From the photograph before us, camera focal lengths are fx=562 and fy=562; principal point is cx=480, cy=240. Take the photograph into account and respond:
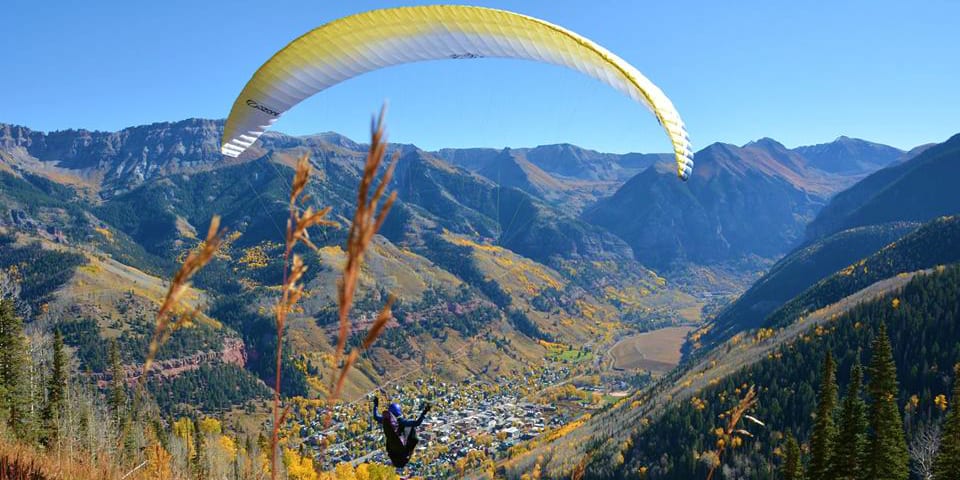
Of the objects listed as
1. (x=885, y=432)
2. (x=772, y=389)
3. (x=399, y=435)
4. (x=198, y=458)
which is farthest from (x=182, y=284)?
(x=772, y=389)

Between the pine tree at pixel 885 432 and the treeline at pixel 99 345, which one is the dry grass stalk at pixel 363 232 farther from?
the treeline at pixel 99 345

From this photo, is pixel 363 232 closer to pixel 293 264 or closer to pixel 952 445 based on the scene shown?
pixel 293 264

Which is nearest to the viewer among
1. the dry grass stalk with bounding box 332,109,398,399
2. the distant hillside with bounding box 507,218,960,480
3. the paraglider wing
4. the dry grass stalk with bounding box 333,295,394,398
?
the dry grass stalk with bounding box 332,109,398,399

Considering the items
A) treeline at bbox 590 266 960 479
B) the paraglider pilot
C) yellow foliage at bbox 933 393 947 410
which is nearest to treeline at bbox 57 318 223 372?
treeline at bbox 590 266 960 479

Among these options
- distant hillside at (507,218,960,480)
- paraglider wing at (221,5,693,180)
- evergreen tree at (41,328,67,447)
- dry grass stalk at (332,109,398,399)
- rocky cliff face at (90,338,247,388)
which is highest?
paraglider wing at (221,5,693,180)

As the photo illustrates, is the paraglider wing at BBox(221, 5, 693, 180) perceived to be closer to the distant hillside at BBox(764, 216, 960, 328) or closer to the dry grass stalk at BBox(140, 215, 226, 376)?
the dry grass stalk at BBox(140, 215, 226, 376)

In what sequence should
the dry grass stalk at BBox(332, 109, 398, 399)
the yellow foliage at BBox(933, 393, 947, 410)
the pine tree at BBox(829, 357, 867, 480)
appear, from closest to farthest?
the dry grass stalk at BBox(332, 109, 398, 399) → the pine tree at BBox(829, 357, 867, 480) → the yellow foliage at BBox(933, 393, 947, 410)

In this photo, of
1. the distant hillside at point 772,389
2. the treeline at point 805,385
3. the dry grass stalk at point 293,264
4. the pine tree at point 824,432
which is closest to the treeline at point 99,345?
the distant hillside at point 772,389

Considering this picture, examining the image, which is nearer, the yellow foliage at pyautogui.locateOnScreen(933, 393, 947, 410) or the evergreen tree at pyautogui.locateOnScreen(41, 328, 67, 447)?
the evergreen tree at pyautogui.locateOnScreen(41, 328, 67, 447)
